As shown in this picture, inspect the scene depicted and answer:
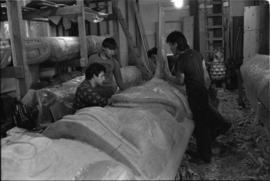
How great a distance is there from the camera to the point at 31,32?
9305 mm

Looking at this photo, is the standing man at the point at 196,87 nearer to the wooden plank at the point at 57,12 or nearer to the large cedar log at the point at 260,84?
the large cedar log at the point at 260,84

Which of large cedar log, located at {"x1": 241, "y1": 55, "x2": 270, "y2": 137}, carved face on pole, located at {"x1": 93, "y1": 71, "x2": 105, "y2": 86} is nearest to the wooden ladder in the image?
large cedar log, located at {"x1": 241, "y1": 55, "x2": 270, "y2": 137}

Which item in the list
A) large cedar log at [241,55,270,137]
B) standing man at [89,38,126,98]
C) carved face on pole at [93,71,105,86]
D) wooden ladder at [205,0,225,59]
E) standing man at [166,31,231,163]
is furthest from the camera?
wooden ladder at [205,0,225,59]

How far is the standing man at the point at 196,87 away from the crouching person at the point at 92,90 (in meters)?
1.12

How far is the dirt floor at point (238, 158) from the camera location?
12.3ft

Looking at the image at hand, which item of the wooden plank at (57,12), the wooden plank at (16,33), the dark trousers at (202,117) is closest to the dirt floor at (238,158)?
the dark trousers at (202,117)

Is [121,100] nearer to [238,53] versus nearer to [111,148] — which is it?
[111,148]

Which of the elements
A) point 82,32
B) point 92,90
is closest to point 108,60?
point 82,32

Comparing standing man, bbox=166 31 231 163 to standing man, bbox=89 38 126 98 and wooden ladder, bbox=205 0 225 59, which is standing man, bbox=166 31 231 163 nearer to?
standing man, bbox=89 38 126 98

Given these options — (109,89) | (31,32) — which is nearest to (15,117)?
(109,89)

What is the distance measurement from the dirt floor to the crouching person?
1.30m

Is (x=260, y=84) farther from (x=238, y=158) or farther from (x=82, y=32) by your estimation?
(x=82, y=32)

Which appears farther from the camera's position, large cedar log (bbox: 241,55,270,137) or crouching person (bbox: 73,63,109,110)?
large cedar log (bbox: 241,55,270,137)

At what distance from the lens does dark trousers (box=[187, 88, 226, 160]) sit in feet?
13.5
